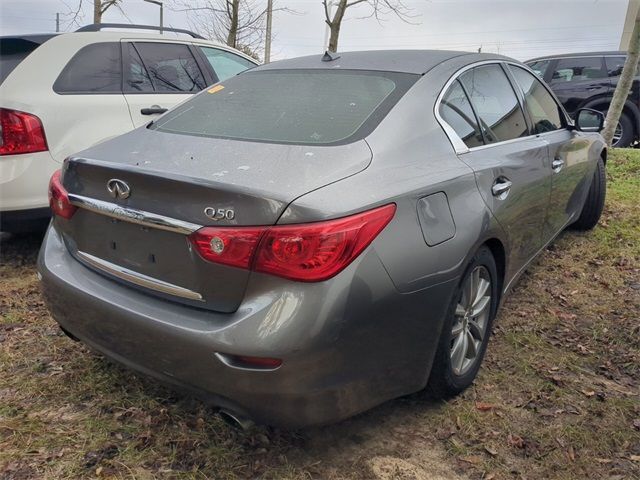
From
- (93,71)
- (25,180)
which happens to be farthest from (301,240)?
(93,71)

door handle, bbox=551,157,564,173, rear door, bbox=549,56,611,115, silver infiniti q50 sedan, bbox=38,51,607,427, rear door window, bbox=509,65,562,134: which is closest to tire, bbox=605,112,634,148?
rear door, bbox=549,56,611,115

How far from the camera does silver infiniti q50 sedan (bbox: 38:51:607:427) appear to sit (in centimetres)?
180

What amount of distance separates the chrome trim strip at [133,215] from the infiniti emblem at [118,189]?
0.04m

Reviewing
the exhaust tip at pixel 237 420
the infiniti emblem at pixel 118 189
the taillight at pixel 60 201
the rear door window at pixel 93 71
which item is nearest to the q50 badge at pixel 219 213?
the infiniti emblem at pixel 118 189

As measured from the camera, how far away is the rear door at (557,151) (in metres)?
3.48

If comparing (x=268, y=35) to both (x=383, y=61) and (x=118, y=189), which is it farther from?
(x=118, y=189)

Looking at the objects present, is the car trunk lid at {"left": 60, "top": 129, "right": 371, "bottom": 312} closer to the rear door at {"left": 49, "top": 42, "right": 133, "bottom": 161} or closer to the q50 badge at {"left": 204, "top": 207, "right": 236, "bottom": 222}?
the q50 badge at {"left": 204, "top": 207, "right": 236, "bottom": 222}

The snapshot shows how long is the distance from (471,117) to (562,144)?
120 cm

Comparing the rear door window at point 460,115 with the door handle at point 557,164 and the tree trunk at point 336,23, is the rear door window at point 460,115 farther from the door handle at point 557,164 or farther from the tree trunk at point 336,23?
the tree trunk at point 336,23

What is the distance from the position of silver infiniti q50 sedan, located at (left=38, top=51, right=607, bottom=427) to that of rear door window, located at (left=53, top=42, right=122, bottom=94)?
1618 millimetres

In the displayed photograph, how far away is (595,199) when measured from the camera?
4.69 metres

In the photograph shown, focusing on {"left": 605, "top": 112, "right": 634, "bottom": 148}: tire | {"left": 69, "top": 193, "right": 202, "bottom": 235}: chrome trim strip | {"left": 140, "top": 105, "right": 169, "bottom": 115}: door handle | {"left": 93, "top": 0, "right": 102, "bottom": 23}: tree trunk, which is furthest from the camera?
{"left": 93, "top": 0, "right": 102, "bottom": 23}: tree trunk

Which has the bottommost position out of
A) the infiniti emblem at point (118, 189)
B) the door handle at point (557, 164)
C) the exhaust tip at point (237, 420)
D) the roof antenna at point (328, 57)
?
the exhaust tip at point (237, 420)

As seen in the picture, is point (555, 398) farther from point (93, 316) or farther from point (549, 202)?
point (93, 316)
